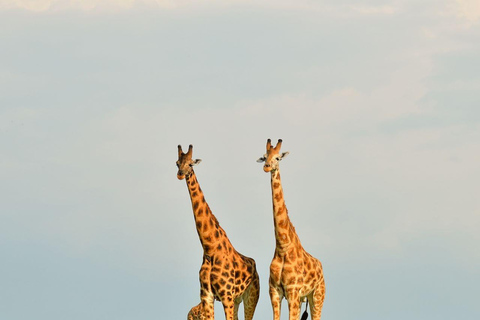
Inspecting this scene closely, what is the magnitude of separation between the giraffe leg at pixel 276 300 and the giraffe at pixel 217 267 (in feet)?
3.64

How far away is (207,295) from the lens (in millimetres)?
50281

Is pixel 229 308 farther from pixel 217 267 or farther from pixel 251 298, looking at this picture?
pixel 217 267

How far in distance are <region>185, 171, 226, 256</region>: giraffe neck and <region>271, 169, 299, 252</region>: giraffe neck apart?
2.01 meters

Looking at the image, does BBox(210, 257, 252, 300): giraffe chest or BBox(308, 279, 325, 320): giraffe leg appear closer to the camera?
BBox(210, 257, 252, 300): giraffe chest

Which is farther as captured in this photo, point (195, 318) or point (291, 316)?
point (195, 318)

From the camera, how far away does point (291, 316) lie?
4966 cm

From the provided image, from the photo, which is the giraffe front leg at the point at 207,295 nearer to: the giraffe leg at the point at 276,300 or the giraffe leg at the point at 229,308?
the giraffe leg at the point at 229,308

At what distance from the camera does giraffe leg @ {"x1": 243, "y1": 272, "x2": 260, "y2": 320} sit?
50.9 m

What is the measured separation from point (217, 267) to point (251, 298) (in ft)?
5.67

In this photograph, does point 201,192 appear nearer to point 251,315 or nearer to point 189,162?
point 189,162

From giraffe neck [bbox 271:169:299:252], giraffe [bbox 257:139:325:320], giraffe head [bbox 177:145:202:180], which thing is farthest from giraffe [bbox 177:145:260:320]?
giraffe neck [bbox 271:169:299:252]

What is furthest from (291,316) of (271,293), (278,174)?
(278,174)

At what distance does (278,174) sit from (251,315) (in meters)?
4.84

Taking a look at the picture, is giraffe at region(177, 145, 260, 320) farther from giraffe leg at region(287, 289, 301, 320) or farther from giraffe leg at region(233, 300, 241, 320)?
giraffe leg at region(287, 289, 301, 320)
